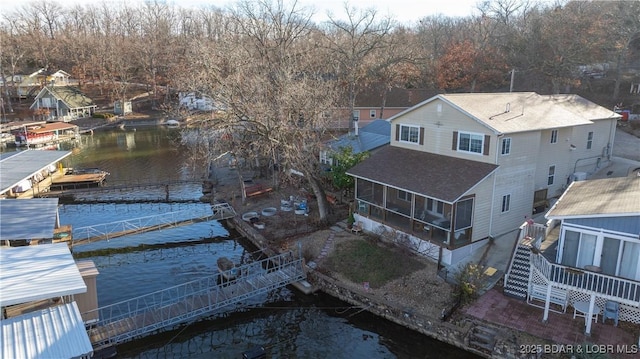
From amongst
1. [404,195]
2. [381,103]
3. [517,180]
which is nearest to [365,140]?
[404,195]

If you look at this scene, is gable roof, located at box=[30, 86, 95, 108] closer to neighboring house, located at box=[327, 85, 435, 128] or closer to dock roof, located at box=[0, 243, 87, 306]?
neighboring house, located at box=[327, 85, 435, 128]

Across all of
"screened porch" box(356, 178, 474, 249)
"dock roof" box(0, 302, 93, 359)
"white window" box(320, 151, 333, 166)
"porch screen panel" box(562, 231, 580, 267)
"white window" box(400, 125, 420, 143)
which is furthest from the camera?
"white window" box(320, 151, 333, 166)

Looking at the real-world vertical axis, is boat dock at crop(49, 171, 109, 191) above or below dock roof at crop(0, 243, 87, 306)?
below

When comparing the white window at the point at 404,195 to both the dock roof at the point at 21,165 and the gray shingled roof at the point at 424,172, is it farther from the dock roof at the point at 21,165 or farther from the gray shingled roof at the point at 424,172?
the dock roof at the point at 21,165

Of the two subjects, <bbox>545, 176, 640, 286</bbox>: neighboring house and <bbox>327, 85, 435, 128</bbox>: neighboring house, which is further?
<bbox>327, 85, 435, 128</bbox>: neighboring house

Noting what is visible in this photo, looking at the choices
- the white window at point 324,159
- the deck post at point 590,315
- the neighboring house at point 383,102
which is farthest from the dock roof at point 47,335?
the neighboring house at point 383,102

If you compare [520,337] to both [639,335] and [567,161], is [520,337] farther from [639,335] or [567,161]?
[567,161]

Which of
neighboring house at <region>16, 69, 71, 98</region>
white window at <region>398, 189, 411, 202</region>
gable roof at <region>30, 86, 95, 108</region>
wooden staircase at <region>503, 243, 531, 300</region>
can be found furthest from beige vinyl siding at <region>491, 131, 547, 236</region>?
neighboring house at <region>16, 69, 71, 98</region>
